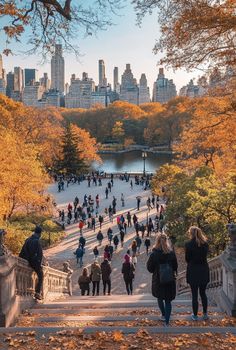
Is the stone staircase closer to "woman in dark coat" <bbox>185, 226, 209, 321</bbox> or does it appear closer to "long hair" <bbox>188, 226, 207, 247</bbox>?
"woman in dark coat" <bbox>185, 226, 209, 321</bbox>

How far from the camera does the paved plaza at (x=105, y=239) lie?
16.2 m

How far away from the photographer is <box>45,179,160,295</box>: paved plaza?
639 inches

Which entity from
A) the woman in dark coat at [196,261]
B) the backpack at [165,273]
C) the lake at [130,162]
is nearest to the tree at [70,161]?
the lake at [130,162]

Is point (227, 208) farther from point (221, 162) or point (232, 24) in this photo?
point (221, 162)

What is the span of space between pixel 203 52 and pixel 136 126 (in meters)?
81.3

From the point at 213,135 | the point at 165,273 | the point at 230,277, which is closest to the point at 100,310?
the point at 165,273

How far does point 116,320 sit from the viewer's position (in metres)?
6.12

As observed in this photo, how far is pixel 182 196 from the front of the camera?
723 inches

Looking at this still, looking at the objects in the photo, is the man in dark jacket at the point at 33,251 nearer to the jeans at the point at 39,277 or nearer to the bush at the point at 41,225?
the jeans at the point at 39,277

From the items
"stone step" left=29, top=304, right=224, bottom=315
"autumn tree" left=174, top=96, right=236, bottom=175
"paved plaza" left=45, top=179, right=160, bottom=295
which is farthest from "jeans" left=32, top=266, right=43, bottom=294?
"paved plaza" left=45, top=179, right=160, bottom=295

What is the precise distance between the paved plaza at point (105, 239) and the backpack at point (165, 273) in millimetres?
9234

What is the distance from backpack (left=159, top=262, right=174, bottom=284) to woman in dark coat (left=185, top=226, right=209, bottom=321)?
15.7 inches

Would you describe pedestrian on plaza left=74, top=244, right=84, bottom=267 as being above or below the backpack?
below

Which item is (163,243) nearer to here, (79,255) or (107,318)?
(107,318)
